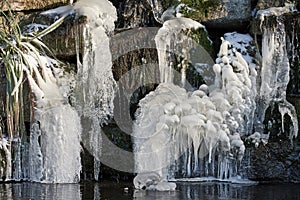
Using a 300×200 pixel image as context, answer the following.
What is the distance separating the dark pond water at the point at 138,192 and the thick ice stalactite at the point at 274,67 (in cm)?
133

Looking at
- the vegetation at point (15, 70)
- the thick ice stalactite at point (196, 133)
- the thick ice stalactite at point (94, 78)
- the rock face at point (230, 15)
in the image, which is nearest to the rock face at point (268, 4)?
the rock face at point (230, 15)

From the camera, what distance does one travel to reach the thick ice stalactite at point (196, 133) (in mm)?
9117

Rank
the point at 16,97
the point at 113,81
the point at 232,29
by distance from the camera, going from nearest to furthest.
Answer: the point at 16,97 < the point at 113,81 < the point at 232,29

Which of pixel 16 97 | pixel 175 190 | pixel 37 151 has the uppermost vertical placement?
pixel 16 97

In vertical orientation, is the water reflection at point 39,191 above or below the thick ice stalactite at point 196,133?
below

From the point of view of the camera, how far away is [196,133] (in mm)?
9086

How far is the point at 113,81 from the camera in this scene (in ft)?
32.7

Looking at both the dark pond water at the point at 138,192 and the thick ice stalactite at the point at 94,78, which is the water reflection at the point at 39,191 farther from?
the thick ice stalactite at the point at 94,78

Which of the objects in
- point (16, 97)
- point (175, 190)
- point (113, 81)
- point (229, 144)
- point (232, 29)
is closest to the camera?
point (175, 190)

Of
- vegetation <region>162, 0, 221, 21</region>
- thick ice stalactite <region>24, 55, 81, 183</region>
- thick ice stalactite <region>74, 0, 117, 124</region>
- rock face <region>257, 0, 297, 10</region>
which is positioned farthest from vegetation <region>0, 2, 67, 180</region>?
rock face <region>257, 0, 297, 10</region>

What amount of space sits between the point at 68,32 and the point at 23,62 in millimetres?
1277

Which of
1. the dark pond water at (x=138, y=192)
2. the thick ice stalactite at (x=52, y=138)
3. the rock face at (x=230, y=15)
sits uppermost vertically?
the rock face at (x=230, y=15)

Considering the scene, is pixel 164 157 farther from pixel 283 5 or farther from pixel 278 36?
pixel 283 5

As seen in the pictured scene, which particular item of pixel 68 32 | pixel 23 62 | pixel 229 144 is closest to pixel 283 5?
pixel 229 144
